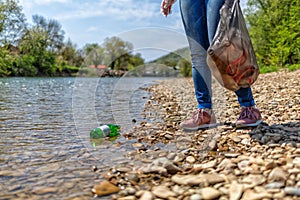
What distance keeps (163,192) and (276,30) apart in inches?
744

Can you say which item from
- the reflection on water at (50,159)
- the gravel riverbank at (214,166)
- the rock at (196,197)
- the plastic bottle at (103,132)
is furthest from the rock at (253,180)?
the plastic bottle at (103,132)

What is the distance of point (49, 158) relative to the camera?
6.60ft

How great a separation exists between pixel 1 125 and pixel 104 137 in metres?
1.46

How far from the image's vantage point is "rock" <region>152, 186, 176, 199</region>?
137 centimetres

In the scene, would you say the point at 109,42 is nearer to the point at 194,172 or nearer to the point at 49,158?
the point at 49,158

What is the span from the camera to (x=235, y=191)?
133cm

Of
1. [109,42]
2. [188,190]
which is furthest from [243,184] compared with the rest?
[109,42]

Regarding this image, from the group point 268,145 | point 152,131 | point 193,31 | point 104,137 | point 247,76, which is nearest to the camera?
point 268,145

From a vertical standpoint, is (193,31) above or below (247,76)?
above

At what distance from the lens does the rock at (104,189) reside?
4.77ft

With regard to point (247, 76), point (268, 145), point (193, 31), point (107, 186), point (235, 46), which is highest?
point (193, 31)

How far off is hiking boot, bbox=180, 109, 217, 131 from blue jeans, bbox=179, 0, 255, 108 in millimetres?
66

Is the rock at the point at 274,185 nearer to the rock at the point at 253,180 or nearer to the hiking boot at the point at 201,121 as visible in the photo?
the rock at the point at 253,180

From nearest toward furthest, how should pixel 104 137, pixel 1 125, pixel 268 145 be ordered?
pixel 268 145 → pixel 104 137 → pixel 1 125
